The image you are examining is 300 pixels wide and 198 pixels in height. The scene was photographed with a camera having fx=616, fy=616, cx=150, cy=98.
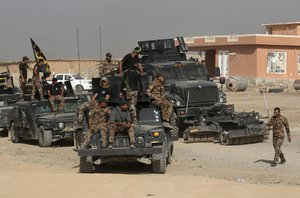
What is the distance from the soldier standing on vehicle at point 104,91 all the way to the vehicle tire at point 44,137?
4.63m

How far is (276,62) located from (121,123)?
38090mm

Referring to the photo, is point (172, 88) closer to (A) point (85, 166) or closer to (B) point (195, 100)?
(B) point (195, 100)

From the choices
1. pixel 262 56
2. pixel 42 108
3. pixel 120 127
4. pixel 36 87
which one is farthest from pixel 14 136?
pixel 262 56

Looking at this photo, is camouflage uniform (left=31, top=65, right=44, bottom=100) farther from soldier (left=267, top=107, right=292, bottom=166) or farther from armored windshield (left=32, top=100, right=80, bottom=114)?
soldier (left=267, top=107, right=292, bottom=166)

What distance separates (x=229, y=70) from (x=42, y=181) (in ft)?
135

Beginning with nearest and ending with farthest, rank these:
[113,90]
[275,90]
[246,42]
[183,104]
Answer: [113,90] < [183,104] < [275,90] < [246,42]

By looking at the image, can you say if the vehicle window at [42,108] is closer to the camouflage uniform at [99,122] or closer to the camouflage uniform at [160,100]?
the camouflage uniform at [160,100]

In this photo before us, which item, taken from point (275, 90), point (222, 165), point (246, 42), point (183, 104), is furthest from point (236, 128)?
point (246, 42)

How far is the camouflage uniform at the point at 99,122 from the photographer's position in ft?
43.3

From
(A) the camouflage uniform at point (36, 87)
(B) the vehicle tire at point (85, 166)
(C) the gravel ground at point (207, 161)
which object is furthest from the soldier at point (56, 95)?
(B) the vehicle tire at point (85, 166)

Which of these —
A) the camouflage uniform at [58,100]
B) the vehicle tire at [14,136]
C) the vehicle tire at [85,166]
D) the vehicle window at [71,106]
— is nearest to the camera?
the vehicle tire at [85,166]

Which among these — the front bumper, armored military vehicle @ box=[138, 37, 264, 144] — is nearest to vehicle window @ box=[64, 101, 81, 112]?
armored military vehicle @ box=[138, 37, 264, 144]

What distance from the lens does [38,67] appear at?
21812 millimetres

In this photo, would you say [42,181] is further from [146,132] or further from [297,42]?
[297,42]
